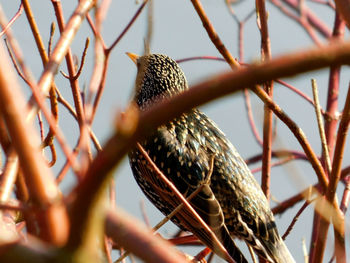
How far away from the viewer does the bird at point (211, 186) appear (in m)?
4.81

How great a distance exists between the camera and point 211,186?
511cm

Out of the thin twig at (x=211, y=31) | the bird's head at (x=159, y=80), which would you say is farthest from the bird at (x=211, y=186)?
the thin twig at (x=211, y=31)

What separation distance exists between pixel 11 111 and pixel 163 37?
9.61 m

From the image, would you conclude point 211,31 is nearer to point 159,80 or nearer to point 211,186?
point 211,186

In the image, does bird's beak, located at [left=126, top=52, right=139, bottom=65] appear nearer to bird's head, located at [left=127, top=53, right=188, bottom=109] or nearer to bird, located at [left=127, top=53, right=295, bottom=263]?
bird's head, located at [left=127, top=53, right=188, bottom=109]

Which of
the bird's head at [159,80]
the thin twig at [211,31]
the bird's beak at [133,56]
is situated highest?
the thin twig at [211,31]

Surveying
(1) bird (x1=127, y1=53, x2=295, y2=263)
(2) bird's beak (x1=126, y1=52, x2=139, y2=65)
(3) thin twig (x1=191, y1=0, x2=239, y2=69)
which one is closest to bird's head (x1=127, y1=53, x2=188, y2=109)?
(2) bird's beak (x1=126, y1=52, x2=139, y2=65)

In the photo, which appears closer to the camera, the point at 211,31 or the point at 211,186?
the point at 211,31

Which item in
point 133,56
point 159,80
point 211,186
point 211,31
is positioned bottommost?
point 211,186

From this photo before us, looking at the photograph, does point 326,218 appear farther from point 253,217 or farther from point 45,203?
point 45,203

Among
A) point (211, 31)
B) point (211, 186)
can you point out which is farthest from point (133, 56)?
point (211, 31)

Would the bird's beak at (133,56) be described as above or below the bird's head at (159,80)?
above

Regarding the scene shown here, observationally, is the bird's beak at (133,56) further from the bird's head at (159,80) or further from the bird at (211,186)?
the bird at (211,186)

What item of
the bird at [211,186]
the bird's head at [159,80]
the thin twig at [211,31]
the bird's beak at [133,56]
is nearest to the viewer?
the thin twig at [211,31]
